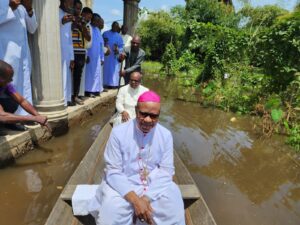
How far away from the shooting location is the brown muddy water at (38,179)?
2.95m

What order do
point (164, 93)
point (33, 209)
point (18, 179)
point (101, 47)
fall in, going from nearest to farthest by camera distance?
1. point (33, 209)
2. point (18, 179)
3. point (101, 47)
4. point (164, 93)

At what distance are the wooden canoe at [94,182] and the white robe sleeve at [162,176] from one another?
0.38 m

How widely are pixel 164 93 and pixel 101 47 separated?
4.77 metres

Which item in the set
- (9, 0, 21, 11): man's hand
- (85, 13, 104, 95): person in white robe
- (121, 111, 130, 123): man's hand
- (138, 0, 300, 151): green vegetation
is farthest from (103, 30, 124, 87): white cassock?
(121, 111, 130, 123): man's hand

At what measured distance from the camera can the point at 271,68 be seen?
7.08 metres

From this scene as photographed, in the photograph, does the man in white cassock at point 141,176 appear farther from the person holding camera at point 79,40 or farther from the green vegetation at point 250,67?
the green vegetation at point 250,67

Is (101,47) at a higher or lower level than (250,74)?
higher

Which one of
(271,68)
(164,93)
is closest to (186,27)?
(164,93)

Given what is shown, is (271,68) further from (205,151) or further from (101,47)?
(101,47)

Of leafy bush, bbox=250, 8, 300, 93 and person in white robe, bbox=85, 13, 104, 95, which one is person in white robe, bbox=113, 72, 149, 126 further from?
leafy bush, bbox=250, 8, 300, 93

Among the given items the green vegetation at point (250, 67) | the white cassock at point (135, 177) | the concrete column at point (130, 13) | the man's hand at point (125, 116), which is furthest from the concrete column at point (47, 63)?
the concrete column at point (130, 13)

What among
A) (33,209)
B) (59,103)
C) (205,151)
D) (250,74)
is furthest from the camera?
(250,74)

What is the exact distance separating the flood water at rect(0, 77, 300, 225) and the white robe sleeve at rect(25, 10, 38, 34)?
1.73 meters

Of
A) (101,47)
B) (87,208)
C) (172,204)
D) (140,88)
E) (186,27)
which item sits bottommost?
(87,208)
